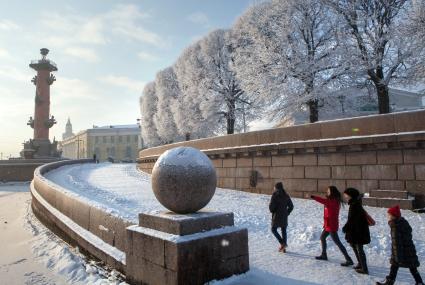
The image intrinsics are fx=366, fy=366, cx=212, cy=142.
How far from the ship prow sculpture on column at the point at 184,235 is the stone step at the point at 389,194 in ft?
21.1

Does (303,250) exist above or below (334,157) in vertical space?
below

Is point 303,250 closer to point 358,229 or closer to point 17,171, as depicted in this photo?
point 358,229

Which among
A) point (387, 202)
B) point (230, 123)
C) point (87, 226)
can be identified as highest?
point (230, 123)

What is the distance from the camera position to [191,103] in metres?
31.9

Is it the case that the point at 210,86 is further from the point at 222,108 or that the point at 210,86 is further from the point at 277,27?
the point at 277,27

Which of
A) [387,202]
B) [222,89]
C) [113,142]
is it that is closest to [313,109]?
[387,202]

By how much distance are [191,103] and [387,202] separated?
23.3 m

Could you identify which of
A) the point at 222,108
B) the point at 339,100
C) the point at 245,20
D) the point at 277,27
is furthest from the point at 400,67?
the point at 222,108

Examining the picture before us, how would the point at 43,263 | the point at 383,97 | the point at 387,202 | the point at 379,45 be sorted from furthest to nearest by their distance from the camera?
the point at 383,97, the point at 379,45, the point at 387,202, the point at 43,263

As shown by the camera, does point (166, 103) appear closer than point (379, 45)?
No

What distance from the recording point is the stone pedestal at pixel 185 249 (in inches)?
185

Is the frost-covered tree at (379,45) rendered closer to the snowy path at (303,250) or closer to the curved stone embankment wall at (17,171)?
the snowy path at (303,250)

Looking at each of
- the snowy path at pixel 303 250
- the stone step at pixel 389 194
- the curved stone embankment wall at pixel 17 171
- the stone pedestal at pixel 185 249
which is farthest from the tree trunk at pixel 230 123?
the stone pedestal at pixel 185 249

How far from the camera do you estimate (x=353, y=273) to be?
5.46 metres
